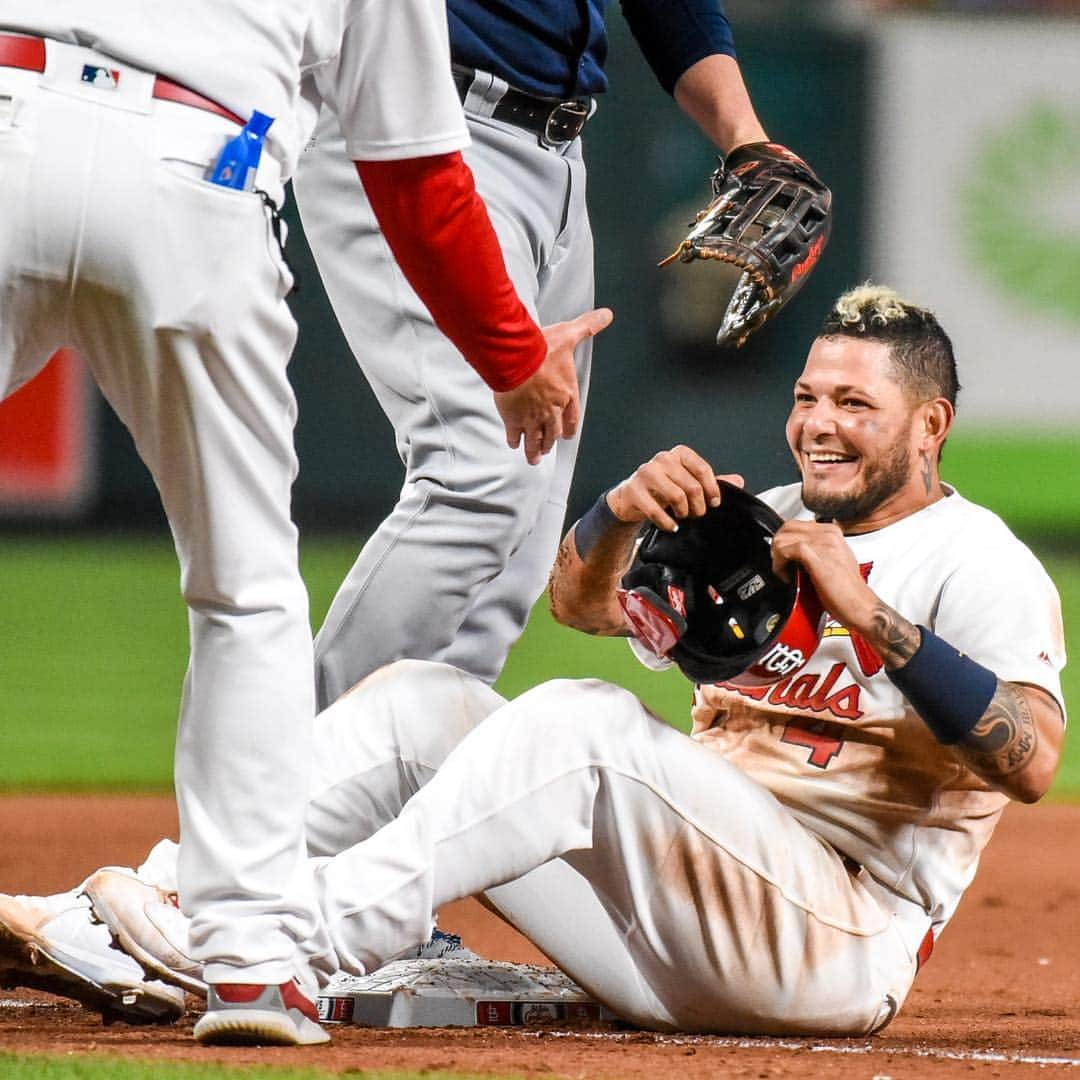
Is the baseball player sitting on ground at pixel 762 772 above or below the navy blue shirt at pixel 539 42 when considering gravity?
below

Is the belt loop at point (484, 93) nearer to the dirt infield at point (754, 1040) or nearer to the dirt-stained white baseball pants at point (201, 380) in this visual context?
the dirt-stained white baseball pants at point (201, 380)

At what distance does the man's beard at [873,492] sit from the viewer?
304cm

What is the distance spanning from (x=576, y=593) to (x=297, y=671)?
2.29ft

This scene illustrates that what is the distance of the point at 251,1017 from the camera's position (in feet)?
7.97

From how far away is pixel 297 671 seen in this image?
8.15ft

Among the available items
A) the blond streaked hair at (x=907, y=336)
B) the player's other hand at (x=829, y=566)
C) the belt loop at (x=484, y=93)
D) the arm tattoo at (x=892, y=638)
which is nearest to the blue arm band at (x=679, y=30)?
the belt loop at (x=484, y=93)

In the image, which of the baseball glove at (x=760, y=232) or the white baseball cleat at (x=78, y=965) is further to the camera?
the baseball glove at (x=760, y=232)

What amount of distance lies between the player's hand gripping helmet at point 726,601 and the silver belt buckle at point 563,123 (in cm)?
91

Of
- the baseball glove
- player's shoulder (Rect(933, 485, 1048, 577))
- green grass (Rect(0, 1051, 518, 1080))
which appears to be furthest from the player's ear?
green grass (Rect(0, 1051, 518, 1080))

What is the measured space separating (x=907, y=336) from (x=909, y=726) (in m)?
0.63

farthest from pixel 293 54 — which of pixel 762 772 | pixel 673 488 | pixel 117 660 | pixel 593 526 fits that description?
pixel 117 660

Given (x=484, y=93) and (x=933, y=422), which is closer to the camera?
(x=933, y=422)

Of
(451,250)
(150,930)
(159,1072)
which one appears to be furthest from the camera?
(150,930)

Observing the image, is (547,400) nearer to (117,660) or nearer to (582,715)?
(582,715)
